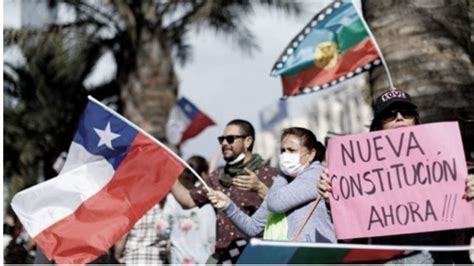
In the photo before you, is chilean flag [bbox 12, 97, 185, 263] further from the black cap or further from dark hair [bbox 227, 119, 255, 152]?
the black cap

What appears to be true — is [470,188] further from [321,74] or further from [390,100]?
[321,74]

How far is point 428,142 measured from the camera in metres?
5.12

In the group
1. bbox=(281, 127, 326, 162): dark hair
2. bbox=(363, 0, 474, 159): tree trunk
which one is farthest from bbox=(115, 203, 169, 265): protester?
bbox=(281, 127, 326, 162): dark hair

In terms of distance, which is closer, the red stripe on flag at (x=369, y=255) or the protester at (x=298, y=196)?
the red stripe on flag at (x=369, y=255)

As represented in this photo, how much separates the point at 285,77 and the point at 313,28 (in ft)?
1.69

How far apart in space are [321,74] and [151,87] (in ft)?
26.6

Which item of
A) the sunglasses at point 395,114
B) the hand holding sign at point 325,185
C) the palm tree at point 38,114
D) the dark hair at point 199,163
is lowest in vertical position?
the palm tree at point 38,114

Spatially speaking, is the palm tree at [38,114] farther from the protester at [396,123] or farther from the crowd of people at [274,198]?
the protester at [396,123]

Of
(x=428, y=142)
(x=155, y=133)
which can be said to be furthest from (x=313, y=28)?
(x=155, y=133)

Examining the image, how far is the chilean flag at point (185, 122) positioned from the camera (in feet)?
45.4

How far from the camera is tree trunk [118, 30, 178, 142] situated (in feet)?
57.5

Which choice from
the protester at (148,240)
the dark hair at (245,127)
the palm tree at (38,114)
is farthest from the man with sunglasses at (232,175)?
the palm tree at (38,114)

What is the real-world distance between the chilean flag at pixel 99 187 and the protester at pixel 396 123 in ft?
5.98

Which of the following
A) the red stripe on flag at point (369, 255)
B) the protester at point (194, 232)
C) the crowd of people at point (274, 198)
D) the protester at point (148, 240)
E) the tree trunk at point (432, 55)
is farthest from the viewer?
the protester at point (148, 240)
